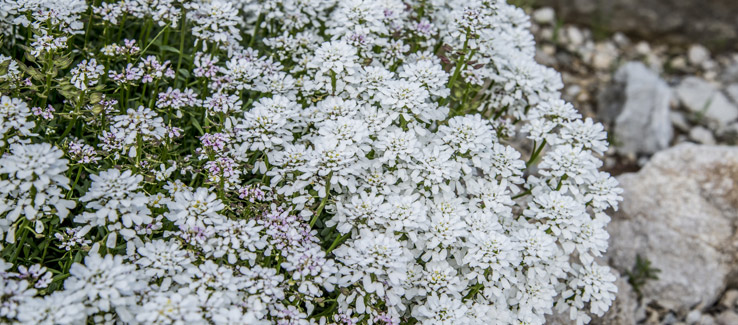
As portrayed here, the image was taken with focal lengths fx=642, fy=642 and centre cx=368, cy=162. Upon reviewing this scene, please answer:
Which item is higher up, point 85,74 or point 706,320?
point 85,74

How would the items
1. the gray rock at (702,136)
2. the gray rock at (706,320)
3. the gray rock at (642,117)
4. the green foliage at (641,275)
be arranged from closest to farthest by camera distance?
the green foliage at (641,275) → the gray rock at (706,320) → the gray rock at (642,117) → the gray rock at (702,136)

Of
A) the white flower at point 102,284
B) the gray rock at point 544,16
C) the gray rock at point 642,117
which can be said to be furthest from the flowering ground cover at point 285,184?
the gray rock at point 544,16

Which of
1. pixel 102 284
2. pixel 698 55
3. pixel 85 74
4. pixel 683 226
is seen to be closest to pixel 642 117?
pixel 683 226

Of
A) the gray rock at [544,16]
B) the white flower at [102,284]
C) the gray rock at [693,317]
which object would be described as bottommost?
the gray rock at [693,317]

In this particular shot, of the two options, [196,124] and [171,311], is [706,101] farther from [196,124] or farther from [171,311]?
[171,311]

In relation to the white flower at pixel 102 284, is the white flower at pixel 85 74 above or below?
above

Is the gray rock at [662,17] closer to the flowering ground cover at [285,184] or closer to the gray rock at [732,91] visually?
the gray rock at [732,91]
